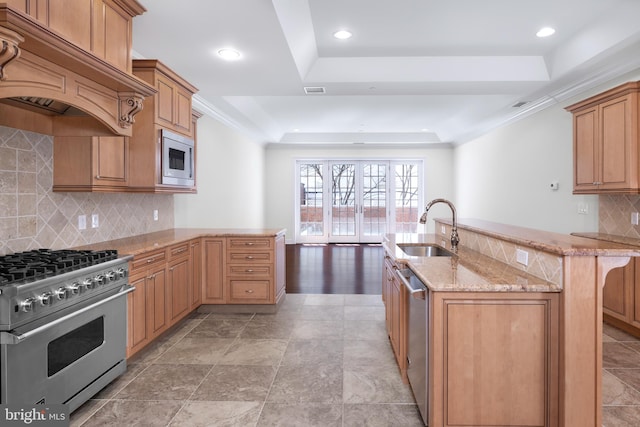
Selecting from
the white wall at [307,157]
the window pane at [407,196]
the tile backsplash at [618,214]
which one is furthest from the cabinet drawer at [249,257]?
the window pane at [407,196]

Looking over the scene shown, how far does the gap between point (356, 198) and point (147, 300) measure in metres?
7.06

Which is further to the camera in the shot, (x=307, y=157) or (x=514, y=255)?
(x=307, y=157)

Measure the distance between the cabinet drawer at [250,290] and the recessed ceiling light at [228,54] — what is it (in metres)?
2.20

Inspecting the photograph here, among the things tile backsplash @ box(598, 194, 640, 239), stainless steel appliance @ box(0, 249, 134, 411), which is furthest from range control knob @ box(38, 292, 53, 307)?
tile backsplash @ box(598, 194, 640, 239)

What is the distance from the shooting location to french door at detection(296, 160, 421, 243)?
30.9 feet

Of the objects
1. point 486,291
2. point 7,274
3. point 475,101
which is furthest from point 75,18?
point 475,101

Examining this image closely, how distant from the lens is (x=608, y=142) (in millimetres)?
3447

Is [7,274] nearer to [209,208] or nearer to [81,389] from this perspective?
[81,389]

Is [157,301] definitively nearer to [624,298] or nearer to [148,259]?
[148,259]

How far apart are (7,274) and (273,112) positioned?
210 inches

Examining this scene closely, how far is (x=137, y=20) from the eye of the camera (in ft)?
8.93

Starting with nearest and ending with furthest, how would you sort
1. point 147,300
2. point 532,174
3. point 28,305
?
1. point 28,305
2. point 147,300
3. point 532,174

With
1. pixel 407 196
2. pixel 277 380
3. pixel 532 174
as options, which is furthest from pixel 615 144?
pixel 407 196

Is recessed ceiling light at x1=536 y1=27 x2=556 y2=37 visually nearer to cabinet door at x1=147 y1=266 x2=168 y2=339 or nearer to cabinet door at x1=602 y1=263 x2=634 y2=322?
cabinet door at x1=602 y1=263 x2=634 y2=322
